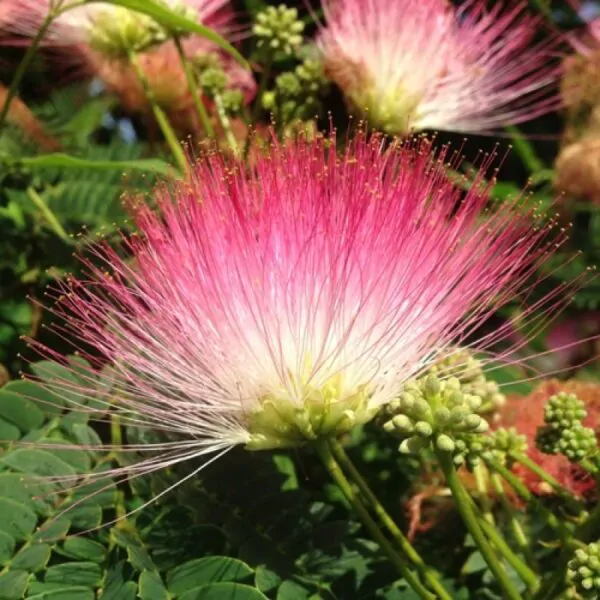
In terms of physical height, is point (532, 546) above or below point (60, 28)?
below

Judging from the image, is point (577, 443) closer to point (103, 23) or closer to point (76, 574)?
point (76, 574)

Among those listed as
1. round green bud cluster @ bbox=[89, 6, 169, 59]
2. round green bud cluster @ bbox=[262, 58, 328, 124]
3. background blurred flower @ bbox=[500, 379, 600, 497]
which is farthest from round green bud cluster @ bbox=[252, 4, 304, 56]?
background blurred flower @ bbox=[500, 379, 600, 497]

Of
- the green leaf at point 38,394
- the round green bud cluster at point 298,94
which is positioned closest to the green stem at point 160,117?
the round green bud cluster at point 298,94

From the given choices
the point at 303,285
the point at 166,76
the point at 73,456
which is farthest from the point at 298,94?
the point at 73,456

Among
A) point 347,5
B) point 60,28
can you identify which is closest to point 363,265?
point 347,5

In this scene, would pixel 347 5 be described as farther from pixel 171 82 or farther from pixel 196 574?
pixel 196 574

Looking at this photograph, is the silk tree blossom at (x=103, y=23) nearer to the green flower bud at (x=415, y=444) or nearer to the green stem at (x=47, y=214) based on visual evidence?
the green stem at (x=47, y=214)
